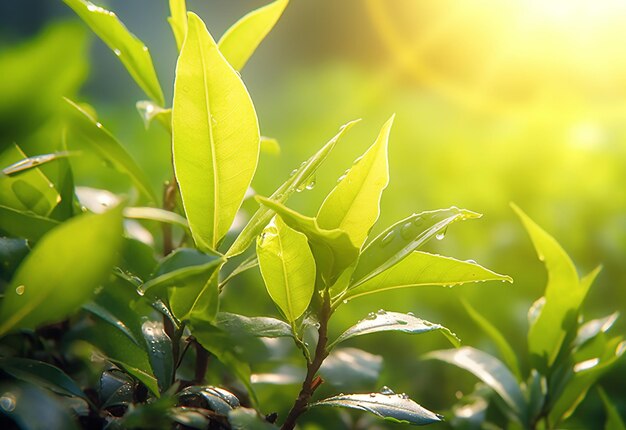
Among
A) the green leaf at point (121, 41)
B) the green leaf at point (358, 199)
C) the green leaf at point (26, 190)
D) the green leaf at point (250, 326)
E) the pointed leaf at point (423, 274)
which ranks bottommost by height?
the green leaf at point (250, 326)

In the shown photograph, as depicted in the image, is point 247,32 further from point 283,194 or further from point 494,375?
point 494,375

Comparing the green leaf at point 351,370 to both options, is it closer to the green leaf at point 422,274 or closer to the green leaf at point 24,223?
the green leaf at point 422,274

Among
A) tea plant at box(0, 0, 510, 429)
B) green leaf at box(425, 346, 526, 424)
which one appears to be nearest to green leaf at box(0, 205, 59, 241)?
tea plant at box(0, 0, 510, 429)

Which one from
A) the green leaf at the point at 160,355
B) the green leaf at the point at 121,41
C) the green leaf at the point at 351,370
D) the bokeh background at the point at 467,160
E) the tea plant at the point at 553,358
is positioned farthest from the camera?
the bokeh background at the point at 467,160

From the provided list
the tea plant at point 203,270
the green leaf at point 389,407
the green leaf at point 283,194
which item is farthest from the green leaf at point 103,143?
the green leaf at point 389,407

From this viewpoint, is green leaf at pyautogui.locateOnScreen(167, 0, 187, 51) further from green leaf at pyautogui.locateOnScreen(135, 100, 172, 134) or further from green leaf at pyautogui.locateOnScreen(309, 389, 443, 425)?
green leaf at pyautogui.locateOnScreen(309, 389, 443, 425)

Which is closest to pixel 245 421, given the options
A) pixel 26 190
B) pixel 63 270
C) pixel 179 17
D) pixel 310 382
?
pixel 310 382
